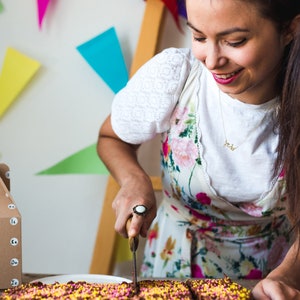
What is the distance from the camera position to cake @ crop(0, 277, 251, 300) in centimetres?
92

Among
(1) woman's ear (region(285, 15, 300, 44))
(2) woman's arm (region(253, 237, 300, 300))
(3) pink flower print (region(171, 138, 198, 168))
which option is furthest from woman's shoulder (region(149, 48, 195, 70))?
(2) woman's arm (region(253, 237, 300, 300))

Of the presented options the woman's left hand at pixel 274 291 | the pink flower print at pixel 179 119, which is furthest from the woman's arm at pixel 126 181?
the woman's left hand at pixel 274 291

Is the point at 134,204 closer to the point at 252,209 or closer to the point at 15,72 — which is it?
the point at 252,209

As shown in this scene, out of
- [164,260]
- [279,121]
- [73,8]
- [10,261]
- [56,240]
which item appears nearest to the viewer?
[10,261]

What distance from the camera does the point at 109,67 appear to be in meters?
1.69

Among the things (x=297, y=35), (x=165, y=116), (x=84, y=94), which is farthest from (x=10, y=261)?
(x=84, y=94)

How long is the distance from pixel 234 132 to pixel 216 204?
0.15 m

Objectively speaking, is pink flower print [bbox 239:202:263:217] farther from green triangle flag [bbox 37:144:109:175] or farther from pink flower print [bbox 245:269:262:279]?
green triangle flag [bbox 37:144:109:175]

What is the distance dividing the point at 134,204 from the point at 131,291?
7.8 inches

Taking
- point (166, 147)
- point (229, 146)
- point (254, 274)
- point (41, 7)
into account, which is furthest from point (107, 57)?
point (254, 274)

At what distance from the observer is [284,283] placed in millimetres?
1046

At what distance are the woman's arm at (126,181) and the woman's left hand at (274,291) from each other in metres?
0.20

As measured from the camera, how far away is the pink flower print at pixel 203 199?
1.29 meters

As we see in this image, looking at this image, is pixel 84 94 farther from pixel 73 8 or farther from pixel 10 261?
pixel 10 261
